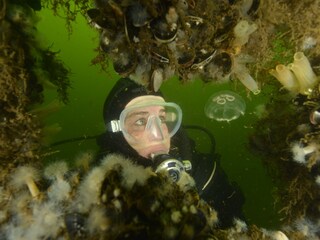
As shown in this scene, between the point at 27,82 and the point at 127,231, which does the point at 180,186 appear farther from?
the point at 27,82

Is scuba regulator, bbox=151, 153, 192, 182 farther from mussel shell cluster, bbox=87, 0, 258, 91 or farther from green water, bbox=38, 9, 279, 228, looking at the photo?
green water, bbox=38, 9, 279, 228

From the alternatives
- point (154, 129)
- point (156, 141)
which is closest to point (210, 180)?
point (156, 141)

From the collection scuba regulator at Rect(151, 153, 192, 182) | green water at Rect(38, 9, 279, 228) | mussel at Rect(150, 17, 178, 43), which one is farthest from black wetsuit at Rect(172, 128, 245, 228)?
green water at Rect(38, 9, 279, 228)

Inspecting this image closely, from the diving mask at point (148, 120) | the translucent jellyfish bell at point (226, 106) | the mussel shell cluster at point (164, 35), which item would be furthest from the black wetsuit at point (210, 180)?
the mussel shell cluster at point (164, 35)

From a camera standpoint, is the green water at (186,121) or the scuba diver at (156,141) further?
the green water at (186,121)

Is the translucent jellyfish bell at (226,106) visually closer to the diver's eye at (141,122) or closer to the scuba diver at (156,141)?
the scuba diver at (156,141)

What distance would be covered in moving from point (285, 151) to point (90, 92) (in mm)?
22020

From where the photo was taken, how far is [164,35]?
9.34 feet

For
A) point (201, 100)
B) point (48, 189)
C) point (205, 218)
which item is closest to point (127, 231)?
point (205, 218)

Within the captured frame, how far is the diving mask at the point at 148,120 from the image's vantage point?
16.9 ft

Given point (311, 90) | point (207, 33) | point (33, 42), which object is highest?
point (33, 42)

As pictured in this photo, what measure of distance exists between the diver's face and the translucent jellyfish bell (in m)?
2.29

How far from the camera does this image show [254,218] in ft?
51.6

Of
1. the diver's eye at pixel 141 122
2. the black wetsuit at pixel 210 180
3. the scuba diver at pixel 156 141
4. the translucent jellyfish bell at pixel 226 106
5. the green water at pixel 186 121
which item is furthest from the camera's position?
the green water at pixel 186 121
